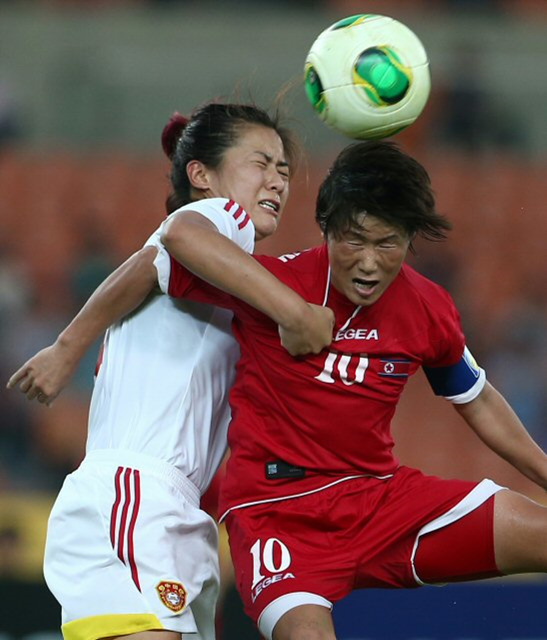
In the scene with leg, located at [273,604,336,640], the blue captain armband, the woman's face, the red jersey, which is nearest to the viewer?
leg, located at [273,604,336,640]

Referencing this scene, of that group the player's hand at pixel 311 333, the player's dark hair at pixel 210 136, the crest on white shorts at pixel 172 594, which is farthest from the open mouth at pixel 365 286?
the crest on white shorts at pixel 172 594

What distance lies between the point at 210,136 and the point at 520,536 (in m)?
1.46

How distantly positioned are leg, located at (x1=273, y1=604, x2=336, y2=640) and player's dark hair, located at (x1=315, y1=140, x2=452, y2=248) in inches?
37.7

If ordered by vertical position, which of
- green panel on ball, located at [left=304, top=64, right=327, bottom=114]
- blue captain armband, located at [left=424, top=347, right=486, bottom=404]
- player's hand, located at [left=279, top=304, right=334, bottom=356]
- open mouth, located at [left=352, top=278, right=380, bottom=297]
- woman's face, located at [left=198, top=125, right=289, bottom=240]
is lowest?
blue captain armband, located at [left=424, top=347, right=486, bottom=404]

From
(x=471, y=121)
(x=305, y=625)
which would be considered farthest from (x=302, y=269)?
(x=471, y=121)

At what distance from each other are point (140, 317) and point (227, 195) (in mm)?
462

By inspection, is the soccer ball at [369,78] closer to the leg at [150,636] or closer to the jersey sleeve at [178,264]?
the jersey sleeve at [178,264]

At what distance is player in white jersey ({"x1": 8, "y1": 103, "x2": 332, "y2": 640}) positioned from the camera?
3.07 m

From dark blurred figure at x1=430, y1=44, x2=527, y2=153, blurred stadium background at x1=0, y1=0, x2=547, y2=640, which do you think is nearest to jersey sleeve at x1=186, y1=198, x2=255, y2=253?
blurred stadium background at x1=0, y1=0, x2=547, y2=640

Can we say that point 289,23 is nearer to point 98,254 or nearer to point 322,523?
point 98,254

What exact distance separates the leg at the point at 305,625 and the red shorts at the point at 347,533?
0.31 feet

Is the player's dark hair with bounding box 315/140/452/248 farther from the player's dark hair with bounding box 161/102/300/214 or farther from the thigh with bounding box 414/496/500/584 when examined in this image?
the thigh with bounding box 414/496/500/584

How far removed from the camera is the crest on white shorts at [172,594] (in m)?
3.07

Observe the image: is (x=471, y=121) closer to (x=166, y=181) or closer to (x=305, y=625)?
(x=166, y=181)
